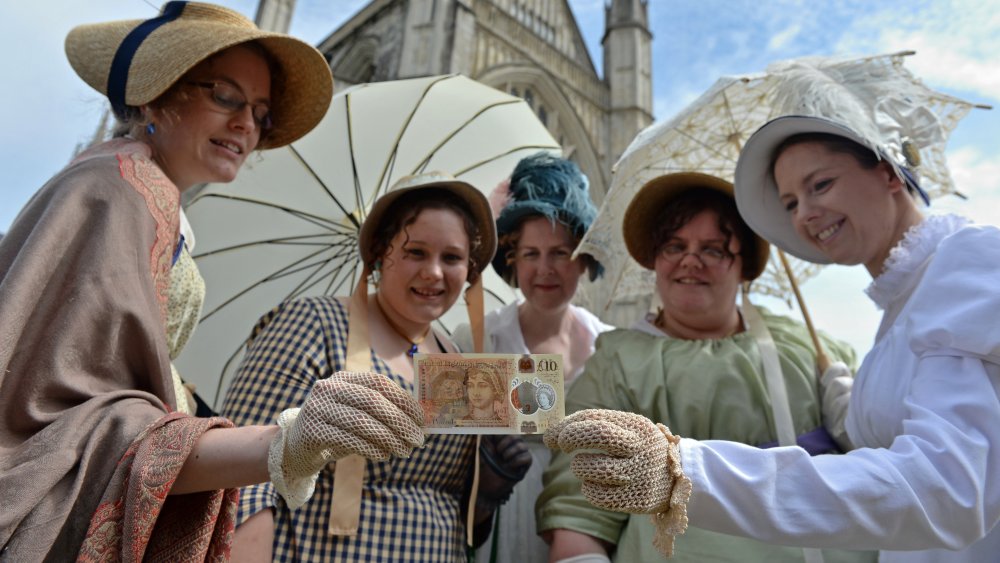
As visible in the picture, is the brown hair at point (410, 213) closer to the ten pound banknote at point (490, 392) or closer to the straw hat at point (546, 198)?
the straw hat at point (546, 198)

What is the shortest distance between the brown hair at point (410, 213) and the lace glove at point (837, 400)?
1.27m

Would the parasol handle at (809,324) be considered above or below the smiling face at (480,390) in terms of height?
above

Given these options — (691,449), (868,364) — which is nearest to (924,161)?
(868,364)

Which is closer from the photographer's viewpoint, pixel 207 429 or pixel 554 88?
pixel 207 429

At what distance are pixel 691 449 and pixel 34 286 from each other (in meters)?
1.26

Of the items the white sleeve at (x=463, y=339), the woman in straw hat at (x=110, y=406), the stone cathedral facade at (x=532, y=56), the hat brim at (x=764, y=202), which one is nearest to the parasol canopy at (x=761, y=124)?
the hat brim at (x=764, y=202)

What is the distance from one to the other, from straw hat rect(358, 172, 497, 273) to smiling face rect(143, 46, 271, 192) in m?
0.45

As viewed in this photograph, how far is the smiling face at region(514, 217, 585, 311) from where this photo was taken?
8.64ft

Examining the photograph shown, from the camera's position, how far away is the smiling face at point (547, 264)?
2.63 metres

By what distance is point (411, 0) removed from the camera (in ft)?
43.0

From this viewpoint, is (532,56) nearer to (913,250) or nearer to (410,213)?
(410,213)

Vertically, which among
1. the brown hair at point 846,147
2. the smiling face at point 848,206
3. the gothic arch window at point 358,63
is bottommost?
the smiling face at point 848,206

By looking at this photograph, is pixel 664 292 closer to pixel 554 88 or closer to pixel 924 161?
pixel 924 161

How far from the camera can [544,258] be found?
2643mm
